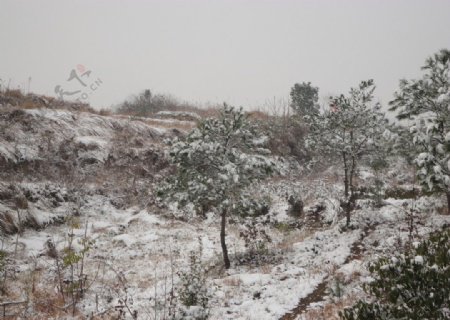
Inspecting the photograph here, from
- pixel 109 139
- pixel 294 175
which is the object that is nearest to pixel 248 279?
pixel 109 139

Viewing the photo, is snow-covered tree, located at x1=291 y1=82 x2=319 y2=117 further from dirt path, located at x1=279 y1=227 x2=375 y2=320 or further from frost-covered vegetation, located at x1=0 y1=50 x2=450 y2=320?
dirt path, located at x1=279 y1=227 x2=375 y2=320

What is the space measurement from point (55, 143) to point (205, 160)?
1308 centimetres

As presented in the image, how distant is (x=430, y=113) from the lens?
24.0ft

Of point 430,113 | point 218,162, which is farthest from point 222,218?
point 430,113

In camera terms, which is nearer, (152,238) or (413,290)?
(413,290)

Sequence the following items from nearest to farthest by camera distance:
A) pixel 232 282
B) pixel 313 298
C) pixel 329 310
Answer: pixel 329 310
pixel 313 298
pixel 232 282

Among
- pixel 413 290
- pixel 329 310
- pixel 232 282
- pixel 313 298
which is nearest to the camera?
pixel 413 290

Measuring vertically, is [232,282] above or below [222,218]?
below

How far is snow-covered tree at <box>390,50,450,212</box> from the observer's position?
7012 mm

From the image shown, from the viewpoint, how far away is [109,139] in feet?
75.6

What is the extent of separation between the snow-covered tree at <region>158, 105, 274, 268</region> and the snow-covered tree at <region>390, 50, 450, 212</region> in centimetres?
400

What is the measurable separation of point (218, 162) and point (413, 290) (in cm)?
677

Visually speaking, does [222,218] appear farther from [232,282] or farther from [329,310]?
[329,310]

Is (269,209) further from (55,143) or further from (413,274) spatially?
(413,274)
